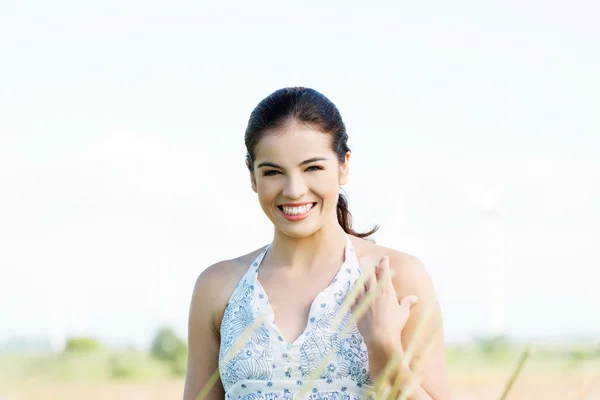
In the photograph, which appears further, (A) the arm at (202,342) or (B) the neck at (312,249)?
(A) the arm at (202,342)

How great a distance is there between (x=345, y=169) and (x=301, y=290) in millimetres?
586

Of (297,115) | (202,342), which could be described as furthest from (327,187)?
(202,342)

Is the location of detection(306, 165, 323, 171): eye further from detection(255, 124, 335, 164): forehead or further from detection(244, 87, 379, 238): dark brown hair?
detection(244, 87, 379, 238): dark brown hair

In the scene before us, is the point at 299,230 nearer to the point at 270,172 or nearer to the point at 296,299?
the point at 270,172

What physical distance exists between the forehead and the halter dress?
1.94 feet

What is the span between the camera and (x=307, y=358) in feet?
12.4

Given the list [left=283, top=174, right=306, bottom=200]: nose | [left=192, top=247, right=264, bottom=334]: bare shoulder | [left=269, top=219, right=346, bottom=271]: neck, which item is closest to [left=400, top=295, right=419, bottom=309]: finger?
[left=269, top=219, right=346, bottom=271]: neck

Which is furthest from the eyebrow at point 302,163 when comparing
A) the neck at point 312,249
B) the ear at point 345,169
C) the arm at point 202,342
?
the arm at point 202,342

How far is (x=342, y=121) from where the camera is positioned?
392cm

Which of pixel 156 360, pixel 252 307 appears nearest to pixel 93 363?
pixel 156 360

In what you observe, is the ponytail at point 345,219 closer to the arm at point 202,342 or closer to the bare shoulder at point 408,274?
the bare shoulder at point 408,274

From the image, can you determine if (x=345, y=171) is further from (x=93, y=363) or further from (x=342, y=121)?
(x=93, y=363)

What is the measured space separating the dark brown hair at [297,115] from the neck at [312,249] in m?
0.35

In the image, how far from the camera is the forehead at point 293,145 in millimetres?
3615
